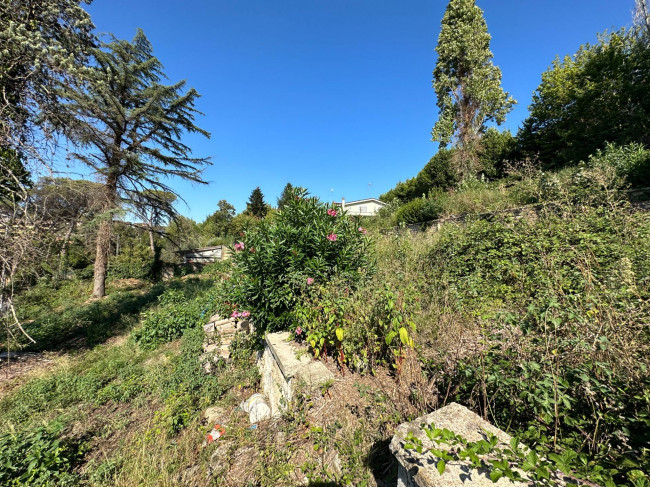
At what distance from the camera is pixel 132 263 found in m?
13.2

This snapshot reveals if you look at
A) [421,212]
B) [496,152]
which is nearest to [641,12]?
[496,152]

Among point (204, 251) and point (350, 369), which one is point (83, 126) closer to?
point (350, 369)

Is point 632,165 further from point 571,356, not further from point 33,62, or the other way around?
point 33,62

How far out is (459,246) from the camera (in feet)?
14.4

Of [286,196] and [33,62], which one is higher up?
[286,196]

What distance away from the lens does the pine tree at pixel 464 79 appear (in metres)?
13.1

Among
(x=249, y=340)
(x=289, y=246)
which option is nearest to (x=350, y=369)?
(x=289, y=246)

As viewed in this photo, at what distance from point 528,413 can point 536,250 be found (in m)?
2.98

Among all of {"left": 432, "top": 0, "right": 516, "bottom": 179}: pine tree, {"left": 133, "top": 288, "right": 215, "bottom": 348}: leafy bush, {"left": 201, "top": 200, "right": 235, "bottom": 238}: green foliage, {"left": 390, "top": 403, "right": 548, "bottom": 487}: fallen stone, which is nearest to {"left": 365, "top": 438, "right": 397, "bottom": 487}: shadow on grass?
{"left": 390, "top": 403, "right": 548, "bottom": 487}: fallen stone

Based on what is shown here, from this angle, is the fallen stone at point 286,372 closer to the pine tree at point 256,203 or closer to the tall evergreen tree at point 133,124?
the tall evergreen tree at point 133,124

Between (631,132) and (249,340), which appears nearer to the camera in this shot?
(249,340)

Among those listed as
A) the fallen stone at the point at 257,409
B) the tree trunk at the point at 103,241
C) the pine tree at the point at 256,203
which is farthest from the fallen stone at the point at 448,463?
the pine tree at the point at 256,203

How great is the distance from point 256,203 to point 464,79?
21.2m

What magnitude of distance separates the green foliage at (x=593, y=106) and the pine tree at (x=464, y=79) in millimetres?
2381
